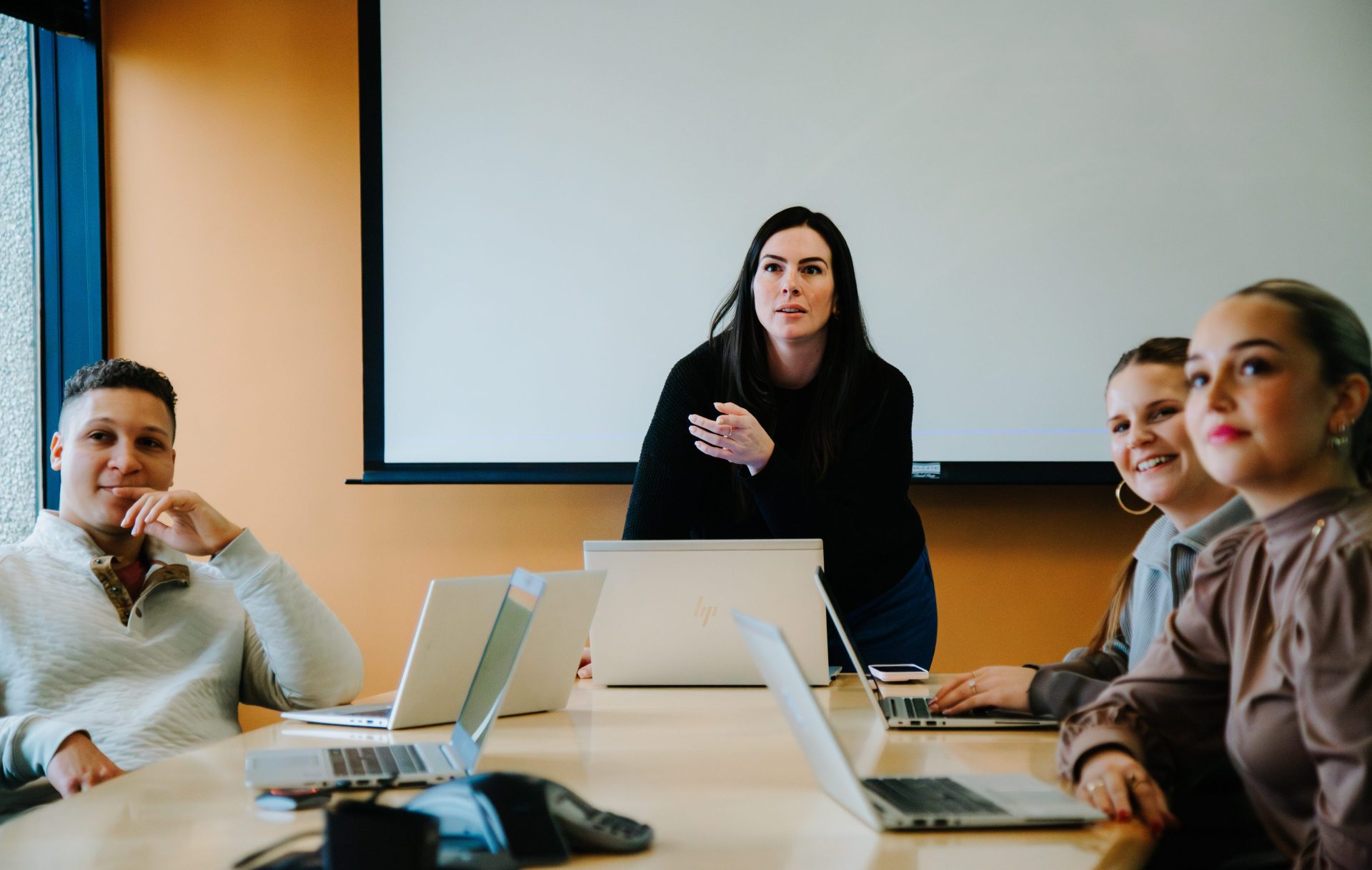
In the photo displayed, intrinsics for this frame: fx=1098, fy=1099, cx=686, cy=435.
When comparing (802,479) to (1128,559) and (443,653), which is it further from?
(443,653)

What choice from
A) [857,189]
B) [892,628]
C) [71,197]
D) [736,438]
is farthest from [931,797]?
[71,197]

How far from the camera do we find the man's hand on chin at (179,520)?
5.36ft

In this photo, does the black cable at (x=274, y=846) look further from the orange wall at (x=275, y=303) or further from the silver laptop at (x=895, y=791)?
the orange wall at (x=275, y=303)

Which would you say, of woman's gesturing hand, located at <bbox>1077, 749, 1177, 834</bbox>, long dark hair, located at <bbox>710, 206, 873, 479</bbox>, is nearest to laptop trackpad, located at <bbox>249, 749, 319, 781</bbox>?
woman's gesturing hand, located at <bbox>1077, 749, 1177, 834</bbox>

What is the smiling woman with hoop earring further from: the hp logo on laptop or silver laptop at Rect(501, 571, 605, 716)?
silver laptop at Rect(501, 571, 605, 716)

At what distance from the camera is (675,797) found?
43.4 inches

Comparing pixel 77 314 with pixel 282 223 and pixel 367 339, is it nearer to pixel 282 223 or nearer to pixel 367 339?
pixel 282 223

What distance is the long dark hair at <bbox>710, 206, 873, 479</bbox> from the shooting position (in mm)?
2229

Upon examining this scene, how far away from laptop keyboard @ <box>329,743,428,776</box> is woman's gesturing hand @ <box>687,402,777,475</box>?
34.1 inches

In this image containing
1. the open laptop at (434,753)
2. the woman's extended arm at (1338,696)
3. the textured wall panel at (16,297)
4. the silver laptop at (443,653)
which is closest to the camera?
the woman's extended arm at (1338,696)

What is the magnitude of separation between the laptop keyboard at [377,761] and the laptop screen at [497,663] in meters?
0.05

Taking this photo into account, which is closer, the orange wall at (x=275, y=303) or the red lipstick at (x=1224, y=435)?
the red lipstick at (x=1224, y=435)

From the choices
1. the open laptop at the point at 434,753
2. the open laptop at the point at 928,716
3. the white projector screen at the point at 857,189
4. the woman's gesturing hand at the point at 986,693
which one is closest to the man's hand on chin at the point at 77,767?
the open laptop at the point at 434,753

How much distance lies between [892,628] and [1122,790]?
1108mm
